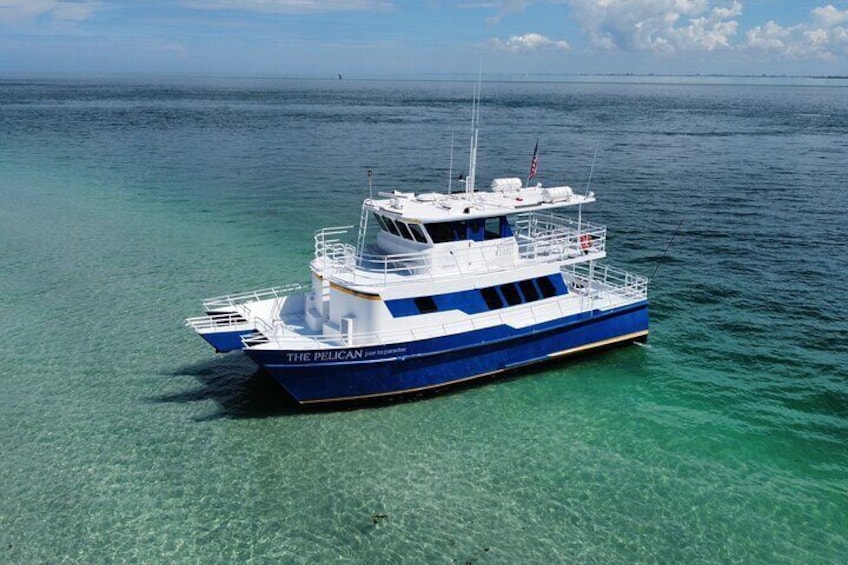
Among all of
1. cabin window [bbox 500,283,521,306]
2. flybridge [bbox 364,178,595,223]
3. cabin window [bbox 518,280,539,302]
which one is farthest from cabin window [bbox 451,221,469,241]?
cabin window [bbox 518,280,539,302]

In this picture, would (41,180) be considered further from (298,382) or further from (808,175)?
(808,175)

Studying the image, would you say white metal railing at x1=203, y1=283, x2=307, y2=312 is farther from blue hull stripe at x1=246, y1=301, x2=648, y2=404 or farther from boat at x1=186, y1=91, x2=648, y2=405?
blue hull stripe at x1=246, y1=301, x2=648, y2=404

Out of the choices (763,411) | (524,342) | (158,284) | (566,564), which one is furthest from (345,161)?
(566,564)

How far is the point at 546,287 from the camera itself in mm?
21594

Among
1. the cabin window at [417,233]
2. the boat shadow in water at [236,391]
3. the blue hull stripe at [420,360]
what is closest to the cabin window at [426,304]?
the blue hull stripe at [420,360]

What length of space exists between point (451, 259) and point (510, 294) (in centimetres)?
232

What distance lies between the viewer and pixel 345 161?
61.5m

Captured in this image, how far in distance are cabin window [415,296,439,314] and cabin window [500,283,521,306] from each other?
2.55 m

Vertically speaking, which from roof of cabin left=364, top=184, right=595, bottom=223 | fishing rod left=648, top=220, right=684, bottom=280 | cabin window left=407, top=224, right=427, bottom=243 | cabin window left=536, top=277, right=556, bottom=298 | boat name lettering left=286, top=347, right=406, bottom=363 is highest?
roof of cabin left=364, top=184, right=595, bottom=223

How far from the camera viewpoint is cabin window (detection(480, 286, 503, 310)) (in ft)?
66.4

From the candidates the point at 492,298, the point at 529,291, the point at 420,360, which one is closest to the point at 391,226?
the point at 492,298

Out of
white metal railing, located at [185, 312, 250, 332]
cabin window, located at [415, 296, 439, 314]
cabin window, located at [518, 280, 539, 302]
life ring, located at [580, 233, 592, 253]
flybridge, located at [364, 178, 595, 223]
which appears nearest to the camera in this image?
cabin window, located at [415, 296, 439, 314]

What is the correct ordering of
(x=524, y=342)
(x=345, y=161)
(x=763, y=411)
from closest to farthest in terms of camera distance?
1. (x=763, y=411)
2. (x=524, y=342)
3. (x=345, y=161)

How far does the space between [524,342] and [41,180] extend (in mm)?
45159
